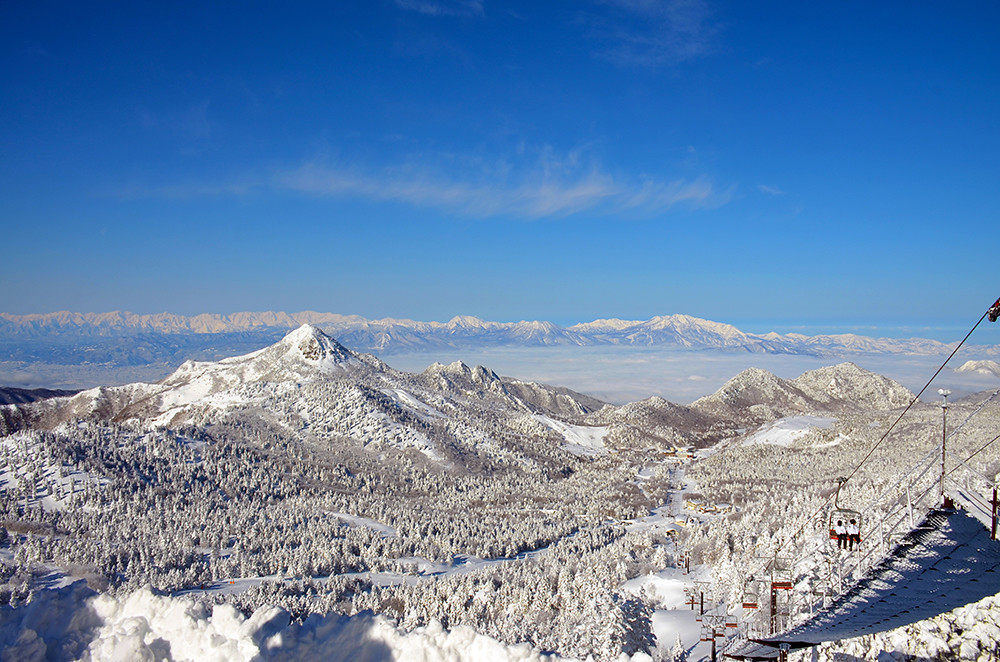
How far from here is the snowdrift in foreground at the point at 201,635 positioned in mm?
14797

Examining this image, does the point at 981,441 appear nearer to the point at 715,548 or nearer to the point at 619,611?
the point at 715,548

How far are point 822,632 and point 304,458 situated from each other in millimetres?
177079

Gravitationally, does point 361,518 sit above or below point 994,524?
below

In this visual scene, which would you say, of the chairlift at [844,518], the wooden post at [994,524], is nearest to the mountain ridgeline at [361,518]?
the chairlift at [844,518]

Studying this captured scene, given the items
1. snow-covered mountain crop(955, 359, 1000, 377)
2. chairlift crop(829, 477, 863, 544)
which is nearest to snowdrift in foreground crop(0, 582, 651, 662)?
chairlift crop(829, 477, 863, 544)

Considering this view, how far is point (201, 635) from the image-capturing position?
15570 millimetres

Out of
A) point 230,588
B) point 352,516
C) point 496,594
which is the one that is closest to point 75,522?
point 230,588

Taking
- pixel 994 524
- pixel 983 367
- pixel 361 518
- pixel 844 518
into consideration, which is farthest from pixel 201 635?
pixel 983 367

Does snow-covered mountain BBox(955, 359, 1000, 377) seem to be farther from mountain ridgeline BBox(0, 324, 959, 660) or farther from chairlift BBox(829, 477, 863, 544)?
chairlift BBox(829, 477, 863, 544)

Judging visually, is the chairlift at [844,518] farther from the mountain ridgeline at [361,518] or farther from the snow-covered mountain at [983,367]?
the snow-covered mountain at [983,367]

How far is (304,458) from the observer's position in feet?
581

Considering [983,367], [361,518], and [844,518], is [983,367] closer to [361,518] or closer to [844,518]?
[844,518]

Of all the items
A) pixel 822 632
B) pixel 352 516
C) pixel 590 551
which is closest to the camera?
pixel 822 632

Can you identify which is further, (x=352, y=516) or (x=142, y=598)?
(x=352, y=516)
